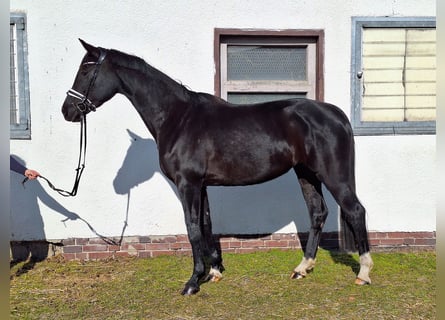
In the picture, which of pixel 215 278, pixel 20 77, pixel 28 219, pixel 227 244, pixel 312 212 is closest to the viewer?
pixel 215 278

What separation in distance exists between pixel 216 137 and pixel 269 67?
4.90 feet

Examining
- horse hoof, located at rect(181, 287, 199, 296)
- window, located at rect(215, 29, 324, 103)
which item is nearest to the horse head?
window, located at rect(215, 29, 324, 103)

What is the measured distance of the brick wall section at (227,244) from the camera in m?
4.37

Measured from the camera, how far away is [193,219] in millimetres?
3332

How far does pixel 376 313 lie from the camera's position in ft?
9.48

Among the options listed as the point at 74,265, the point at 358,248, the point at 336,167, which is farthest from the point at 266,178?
the point at 74,265

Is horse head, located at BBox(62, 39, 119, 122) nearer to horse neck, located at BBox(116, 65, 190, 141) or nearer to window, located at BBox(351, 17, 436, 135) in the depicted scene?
horse neck, located at BBox(116, 65, 190, 141)

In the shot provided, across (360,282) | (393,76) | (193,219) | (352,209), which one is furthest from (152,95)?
(393,76)

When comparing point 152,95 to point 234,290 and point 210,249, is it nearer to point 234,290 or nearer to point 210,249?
point 210,249

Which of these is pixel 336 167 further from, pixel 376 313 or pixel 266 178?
pixel 376 313

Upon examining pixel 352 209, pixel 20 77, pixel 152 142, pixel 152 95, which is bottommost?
pixel 352 209

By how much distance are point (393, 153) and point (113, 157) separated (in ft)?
10.1

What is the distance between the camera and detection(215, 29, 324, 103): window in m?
4.41

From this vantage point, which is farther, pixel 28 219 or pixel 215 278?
pixel 28 219
